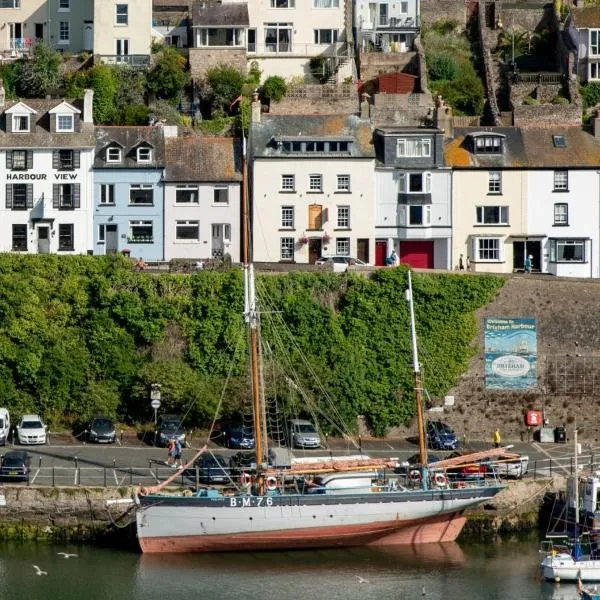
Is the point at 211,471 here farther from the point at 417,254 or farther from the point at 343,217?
the point at 417,254

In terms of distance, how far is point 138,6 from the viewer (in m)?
96.3

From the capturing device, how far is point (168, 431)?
7156 cm

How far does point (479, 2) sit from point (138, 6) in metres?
17.6

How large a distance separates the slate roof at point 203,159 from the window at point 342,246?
15.4 feet

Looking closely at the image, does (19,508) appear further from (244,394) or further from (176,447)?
(244,394)

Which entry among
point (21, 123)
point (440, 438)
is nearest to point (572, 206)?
point (440, 438)

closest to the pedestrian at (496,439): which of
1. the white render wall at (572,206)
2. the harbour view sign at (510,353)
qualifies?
the harbour view sign at (510,353)

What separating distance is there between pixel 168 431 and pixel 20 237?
14274 mm

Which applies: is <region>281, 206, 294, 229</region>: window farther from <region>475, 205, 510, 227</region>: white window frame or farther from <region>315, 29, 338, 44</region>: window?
<region>315, 29, 338, 44</region>: window

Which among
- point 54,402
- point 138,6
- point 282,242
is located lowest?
point 54,402

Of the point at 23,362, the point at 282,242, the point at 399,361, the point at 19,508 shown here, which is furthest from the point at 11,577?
the point at 282,242

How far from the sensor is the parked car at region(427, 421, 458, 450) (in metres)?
73.1

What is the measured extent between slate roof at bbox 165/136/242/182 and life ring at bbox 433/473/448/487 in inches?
816

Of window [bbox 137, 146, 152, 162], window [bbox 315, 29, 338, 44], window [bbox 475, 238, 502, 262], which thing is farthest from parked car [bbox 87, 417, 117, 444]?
window [bbox 315, 29, 338, 44]
